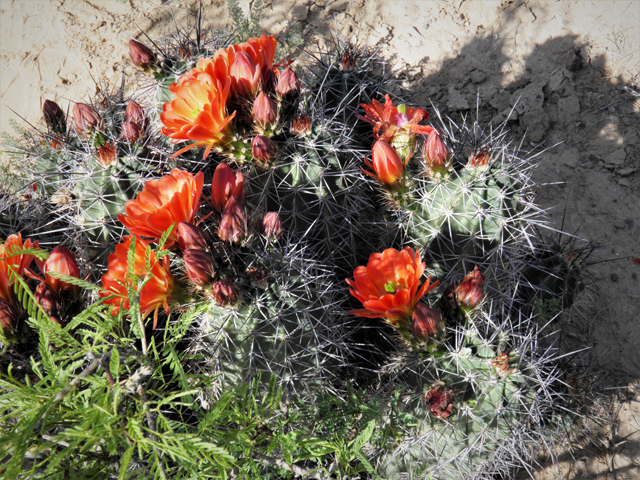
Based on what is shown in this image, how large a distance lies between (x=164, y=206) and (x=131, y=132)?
63 centimetres

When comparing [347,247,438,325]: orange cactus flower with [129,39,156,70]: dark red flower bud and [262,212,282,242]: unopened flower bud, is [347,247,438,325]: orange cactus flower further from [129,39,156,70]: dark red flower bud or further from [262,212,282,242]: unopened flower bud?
[129,39,156,70]: dark red flower bud

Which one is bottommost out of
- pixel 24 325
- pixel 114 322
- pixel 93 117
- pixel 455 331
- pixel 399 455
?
pixel 399 455

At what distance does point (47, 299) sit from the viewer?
1.36 meters

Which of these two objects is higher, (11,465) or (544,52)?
(11,465)

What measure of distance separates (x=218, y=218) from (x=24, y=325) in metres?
0.68

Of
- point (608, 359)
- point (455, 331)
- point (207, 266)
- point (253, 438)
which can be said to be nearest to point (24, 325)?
point (207, 266)

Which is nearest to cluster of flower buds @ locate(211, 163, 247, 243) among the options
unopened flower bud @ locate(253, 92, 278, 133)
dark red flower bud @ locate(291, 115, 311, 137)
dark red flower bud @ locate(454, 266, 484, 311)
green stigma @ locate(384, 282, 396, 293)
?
unopened flower bud @ locate(253, 92, 278, 133)

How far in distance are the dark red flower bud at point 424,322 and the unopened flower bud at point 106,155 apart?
4.17 ft

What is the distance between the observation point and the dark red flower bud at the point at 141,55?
1.95m

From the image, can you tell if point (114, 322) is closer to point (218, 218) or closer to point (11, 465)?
point (11, 465)

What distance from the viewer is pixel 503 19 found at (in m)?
3.17

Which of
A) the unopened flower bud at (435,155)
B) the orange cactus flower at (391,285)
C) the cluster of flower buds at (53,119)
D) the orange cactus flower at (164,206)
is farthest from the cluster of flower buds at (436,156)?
the cluster of flower buds at (53,119)

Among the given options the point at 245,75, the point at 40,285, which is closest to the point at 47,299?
the point at 40,285

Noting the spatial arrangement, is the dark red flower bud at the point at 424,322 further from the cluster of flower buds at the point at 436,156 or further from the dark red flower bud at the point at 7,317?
the dark red flower bud at the point at 7,317
